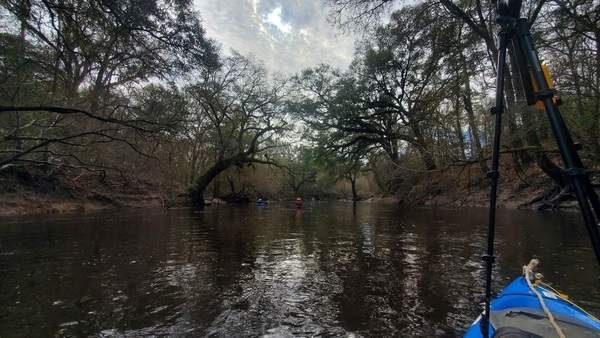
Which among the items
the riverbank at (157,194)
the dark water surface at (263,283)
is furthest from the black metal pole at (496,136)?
the riverbank at (157,194)

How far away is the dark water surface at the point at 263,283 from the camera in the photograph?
11.5 ft

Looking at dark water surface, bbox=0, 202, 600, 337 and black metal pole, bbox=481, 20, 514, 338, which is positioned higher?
black metal pole, bbox=481, 20, 514, 338

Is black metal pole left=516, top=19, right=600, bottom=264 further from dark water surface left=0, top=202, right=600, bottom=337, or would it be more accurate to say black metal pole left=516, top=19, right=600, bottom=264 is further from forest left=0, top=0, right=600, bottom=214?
forest left=0, top=0, right=600, bottom=214

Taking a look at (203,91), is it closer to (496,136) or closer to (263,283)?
(263,283)

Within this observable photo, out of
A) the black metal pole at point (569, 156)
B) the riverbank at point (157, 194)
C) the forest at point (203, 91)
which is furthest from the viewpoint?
the riverbank at point (157, 194)

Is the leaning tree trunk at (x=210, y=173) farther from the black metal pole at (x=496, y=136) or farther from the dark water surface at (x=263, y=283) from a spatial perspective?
the black metal pole at (x=496, y=136)

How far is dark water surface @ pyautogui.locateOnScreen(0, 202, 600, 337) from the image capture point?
11.5 feet

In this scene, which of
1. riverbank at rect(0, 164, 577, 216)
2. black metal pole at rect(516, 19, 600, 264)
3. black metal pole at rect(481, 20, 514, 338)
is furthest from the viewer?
riverbank at rect(0, 164, 577, 216)

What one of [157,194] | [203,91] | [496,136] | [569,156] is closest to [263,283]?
[496,136]

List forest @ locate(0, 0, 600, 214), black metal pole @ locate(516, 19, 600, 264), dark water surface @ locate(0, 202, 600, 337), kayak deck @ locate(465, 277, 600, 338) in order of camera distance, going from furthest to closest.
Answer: forest @ locate(0, 0, 600, 214)
dark water surface @ locate(0, 202, 600, 337)
kayak deck @ locate(465, 277, 600, 338)
black metal pole @ locate(516, 19, 600, 264)

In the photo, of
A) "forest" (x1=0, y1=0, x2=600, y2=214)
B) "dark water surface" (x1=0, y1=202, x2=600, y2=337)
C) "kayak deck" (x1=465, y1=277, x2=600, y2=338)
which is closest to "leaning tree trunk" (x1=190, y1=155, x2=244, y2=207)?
"forest" (x1=0, y1=0, x2=600, y2=214)

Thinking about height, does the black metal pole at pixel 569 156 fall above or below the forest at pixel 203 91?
below

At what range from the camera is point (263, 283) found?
5.10 m

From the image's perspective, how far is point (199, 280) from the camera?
5207 millimetres
